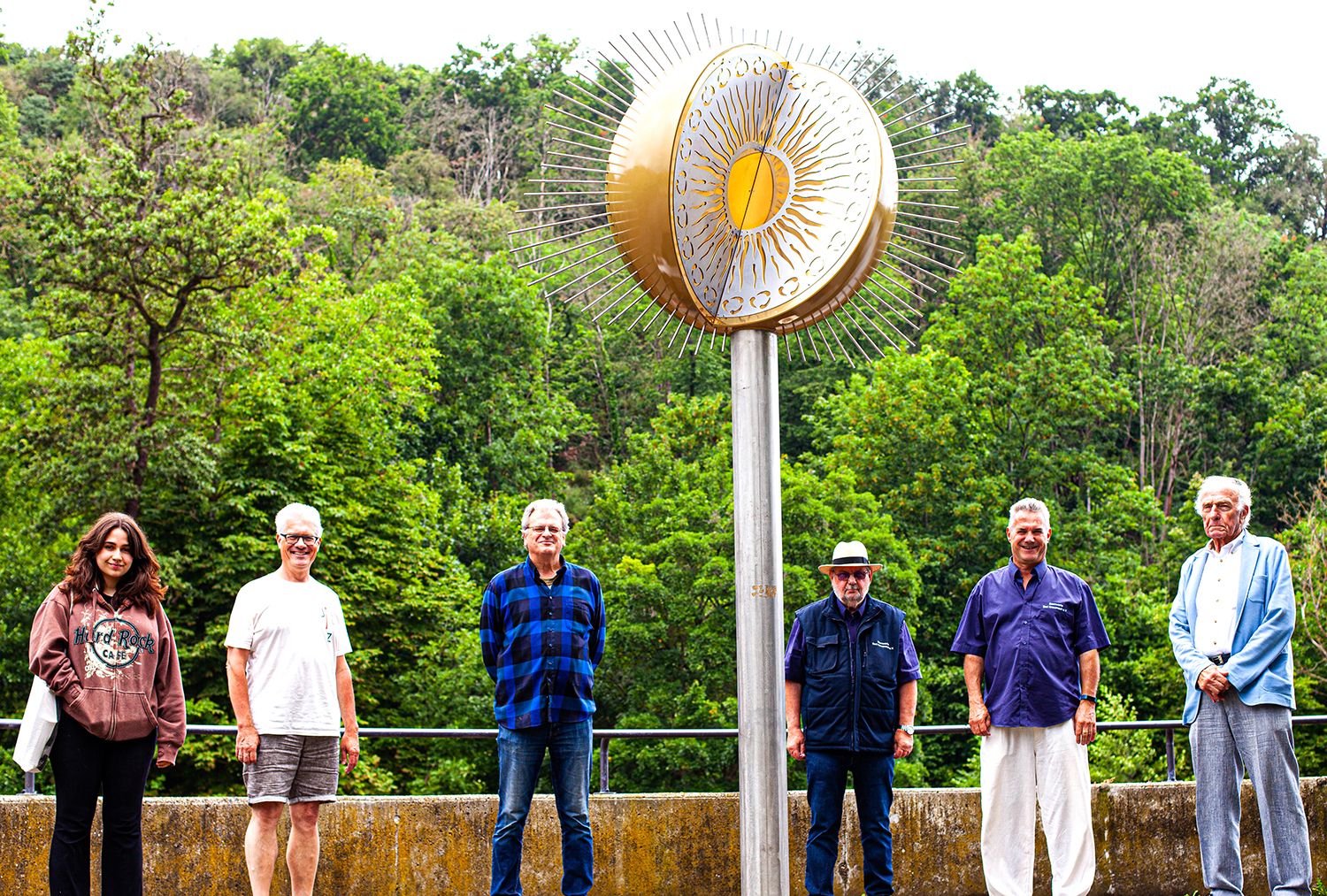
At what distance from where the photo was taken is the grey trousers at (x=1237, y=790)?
4.40 meters

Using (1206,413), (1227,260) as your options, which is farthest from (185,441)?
(1227,260)

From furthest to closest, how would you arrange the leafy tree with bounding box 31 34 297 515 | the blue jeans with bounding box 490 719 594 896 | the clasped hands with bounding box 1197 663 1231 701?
the leafy tree with bounding box 31 34 297 515 < the clasped hands with bounding box 1197 663 1231 701 < the blue jeans with bounding box 490 719 594 896

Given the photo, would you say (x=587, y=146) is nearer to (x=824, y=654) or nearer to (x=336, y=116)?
(x=824, y=654)

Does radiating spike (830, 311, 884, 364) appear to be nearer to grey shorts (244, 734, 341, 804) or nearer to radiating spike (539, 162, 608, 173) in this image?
radiating spike (539, 162, 608, 173)

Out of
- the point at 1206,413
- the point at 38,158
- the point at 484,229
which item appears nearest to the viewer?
the point at 38,158

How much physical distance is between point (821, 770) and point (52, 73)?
188ft

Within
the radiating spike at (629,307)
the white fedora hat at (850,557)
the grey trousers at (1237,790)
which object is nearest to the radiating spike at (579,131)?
the radiating spike at (629,307)

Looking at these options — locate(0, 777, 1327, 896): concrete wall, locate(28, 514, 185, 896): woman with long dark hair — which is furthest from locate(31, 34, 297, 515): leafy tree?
locate(28, 514, 185, 896): woman with long dark hair

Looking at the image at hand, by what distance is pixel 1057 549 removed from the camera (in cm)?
2805

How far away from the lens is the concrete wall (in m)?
5.22

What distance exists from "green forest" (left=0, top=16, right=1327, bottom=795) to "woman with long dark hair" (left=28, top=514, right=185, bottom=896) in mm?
1996

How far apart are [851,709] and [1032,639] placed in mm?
727

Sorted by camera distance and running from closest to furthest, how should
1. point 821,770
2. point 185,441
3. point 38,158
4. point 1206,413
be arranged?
1. point 821,770
2. point 185,441
3. point 38,158
4. point 1206,413

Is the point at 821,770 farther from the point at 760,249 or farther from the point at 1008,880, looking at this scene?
the point at 760,249
